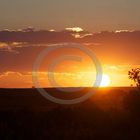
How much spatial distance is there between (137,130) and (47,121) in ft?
20.5

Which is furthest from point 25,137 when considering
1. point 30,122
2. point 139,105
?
point 139,105

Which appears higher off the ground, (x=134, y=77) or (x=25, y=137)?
(x=134, y=77)

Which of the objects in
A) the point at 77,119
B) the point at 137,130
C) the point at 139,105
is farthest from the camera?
the point at 139,105

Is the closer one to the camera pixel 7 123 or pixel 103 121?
pixel 7 123

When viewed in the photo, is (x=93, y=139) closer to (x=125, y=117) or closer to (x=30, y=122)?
(x=30, y=122)

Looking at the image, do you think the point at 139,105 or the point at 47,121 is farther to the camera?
the point at 139,105

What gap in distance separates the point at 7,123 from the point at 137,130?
779cm

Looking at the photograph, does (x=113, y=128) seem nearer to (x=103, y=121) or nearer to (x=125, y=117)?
(x=103, y=121)

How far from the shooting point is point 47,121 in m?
34.9

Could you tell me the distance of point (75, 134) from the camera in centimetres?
2931

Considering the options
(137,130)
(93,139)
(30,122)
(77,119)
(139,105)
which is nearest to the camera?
(93,139)

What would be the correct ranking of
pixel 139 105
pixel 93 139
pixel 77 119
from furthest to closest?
pixel 139 105 < pixel 77 119 < pixel 93 139

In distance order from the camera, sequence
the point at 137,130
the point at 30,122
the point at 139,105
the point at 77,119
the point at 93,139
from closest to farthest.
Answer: the point at 93,139
the point at 137,130
the point at 30,122
the point at 77,119
the point at 139,105

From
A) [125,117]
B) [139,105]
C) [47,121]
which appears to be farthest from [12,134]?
[139,105]
